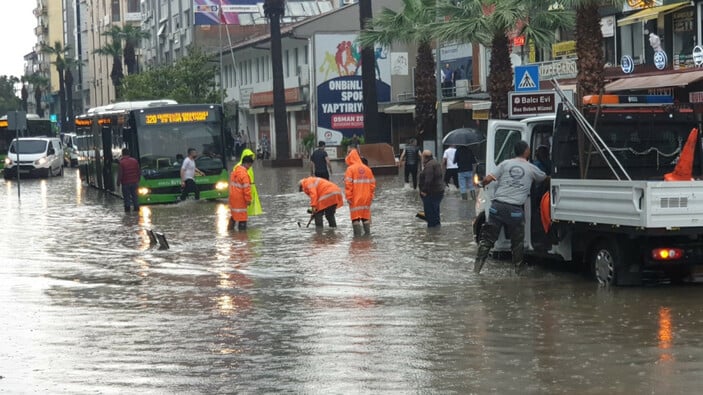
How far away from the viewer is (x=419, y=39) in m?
43.8

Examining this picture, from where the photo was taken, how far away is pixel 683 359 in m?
9.79

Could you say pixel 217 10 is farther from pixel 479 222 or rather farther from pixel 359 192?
pixel 479 222

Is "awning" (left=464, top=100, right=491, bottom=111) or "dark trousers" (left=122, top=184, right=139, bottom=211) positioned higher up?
"awning" (left=464, top=100, right=491, bottom=111)

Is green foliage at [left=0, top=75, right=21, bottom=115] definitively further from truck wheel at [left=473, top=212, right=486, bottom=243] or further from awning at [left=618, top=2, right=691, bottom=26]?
truck wheel at [left=473, top=212, right=486, bottom=243]

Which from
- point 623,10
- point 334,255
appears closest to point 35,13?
point 623,10

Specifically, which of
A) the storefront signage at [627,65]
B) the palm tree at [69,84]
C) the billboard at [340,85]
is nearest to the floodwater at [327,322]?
the storefront signage at [627,65]

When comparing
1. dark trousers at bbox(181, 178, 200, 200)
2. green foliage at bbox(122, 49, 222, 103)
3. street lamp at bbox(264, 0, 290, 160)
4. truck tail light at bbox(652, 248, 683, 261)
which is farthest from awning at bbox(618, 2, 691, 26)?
green foliage at bbox(122, 49, 222, 103)

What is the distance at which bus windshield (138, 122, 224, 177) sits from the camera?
3425 cm

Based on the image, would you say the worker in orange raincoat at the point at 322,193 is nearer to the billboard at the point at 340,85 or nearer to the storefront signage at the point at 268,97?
the billboard at the point at 340,85

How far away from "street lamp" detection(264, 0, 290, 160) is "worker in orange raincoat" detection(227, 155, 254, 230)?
117ft

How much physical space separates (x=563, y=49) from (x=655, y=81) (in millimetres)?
8870

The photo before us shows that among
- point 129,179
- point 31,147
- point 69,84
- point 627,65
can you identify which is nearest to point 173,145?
point 129,179

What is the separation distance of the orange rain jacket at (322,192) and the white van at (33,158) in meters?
34.1

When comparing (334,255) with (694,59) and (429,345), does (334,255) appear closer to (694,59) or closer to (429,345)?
(429,345)
